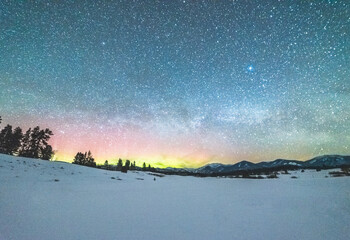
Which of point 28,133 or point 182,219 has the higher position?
point 28,133

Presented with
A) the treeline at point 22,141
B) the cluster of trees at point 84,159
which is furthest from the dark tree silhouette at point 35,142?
the cluster of trees at point 84,159

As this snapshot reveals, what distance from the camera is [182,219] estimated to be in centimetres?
418

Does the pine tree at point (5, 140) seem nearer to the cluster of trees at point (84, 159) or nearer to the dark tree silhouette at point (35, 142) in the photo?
the dark tree silhouette at point (35, 142)

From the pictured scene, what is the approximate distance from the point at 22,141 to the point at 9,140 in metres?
2.91

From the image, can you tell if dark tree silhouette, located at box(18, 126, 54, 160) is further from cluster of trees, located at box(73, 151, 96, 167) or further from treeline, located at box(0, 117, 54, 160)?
cluster of trees, located at box(73, 151, 96, 167)

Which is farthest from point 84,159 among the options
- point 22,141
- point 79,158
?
point 22,141

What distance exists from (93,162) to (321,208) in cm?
9095

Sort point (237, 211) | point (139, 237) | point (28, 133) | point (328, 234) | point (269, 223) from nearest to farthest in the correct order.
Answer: point (328, 234) < point (139, 237) < point (269, 223) < point (237, 211) < point (28, 133)

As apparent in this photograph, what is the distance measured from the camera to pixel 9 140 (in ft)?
172

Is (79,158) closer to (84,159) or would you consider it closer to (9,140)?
(84,159)

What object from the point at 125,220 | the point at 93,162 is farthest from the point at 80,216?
the point at 93,162

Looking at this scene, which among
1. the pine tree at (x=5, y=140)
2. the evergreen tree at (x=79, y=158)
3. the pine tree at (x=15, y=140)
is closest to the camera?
the pine tree at (x=5, y=140)

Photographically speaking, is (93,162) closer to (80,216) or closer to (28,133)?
(28,133)

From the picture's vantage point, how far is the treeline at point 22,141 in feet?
171
